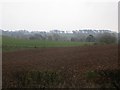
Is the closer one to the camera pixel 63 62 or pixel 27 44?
pixel 63 62

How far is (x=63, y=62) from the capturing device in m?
6.72

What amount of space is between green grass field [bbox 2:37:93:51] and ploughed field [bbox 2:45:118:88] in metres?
0.14

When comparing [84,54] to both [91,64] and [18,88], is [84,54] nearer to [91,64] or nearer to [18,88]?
[91,64]

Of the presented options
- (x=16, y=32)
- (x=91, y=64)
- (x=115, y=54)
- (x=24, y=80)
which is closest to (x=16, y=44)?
(x=16, y=32)

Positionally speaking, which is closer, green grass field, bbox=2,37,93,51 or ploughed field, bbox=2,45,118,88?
ploughed field, bbox=2,45,118,88

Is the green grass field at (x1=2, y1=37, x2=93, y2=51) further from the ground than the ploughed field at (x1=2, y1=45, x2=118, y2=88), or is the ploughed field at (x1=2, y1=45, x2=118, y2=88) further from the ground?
the green grass field at (x1=2, y1=37, x2=93, y2=51)

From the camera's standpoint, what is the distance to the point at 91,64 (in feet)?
21.4

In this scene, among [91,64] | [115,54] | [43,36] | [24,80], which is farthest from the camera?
[43,36]

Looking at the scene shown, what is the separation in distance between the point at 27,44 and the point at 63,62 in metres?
1.58

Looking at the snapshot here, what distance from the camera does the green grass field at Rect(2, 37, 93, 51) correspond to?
279 inches

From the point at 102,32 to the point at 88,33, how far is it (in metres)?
0.60

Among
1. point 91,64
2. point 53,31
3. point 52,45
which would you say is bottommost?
point 91,64

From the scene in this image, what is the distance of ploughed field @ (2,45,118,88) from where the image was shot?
5637 millimetres

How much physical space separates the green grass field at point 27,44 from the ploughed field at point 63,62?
0.47ft
